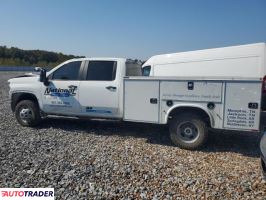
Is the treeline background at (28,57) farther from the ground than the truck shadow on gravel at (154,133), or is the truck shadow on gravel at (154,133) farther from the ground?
the treeline background at (28,57)

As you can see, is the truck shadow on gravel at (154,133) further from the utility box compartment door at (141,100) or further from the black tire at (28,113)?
the utility box compartment door at (141,100)

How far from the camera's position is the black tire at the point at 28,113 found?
7.89m

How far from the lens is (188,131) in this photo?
6.17 metres

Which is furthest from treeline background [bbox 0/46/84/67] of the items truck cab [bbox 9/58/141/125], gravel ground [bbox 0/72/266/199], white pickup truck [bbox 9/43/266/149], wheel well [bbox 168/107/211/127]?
wheel well [bbox 168/107/211/127]

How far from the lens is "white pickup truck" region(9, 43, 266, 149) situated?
5594 millimetres

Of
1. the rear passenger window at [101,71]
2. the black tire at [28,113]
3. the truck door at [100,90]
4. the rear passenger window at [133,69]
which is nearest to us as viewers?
the truck door at [100,90]

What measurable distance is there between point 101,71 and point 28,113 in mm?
2555

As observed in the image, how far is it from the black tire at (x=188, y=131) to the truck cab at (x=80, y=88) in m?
1.45

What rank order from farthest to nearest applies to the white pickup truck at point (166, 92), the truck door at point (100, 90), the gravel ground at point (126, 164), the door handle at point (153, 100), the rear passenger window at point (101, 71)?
the rear passenger window at point (101, 71)
the truck door at point (100, 90)
the door handle at point (153, 100)
the white pickup truck at point (166, 92)
the gravel ground at point (126, 164)

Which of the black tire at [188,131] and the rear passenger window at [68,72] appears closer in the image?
the black tire at [188,131]

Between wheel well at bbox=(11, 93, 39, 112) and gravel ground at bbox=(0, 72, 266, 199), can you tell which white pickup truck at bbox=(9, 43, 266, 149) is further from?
gravel ground at bbox=(0, 72, 266, 199)

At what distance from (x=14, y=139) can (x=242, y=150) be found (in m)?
5.39

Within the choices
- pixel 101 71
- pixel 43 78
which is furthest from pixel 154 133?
pixel 43 78

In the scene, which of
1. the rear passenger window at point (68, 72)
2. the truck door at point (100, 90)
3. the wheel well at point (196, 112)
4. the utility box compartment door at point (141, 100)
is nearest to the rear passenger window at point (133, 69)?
the truck door at point (100, 90)
